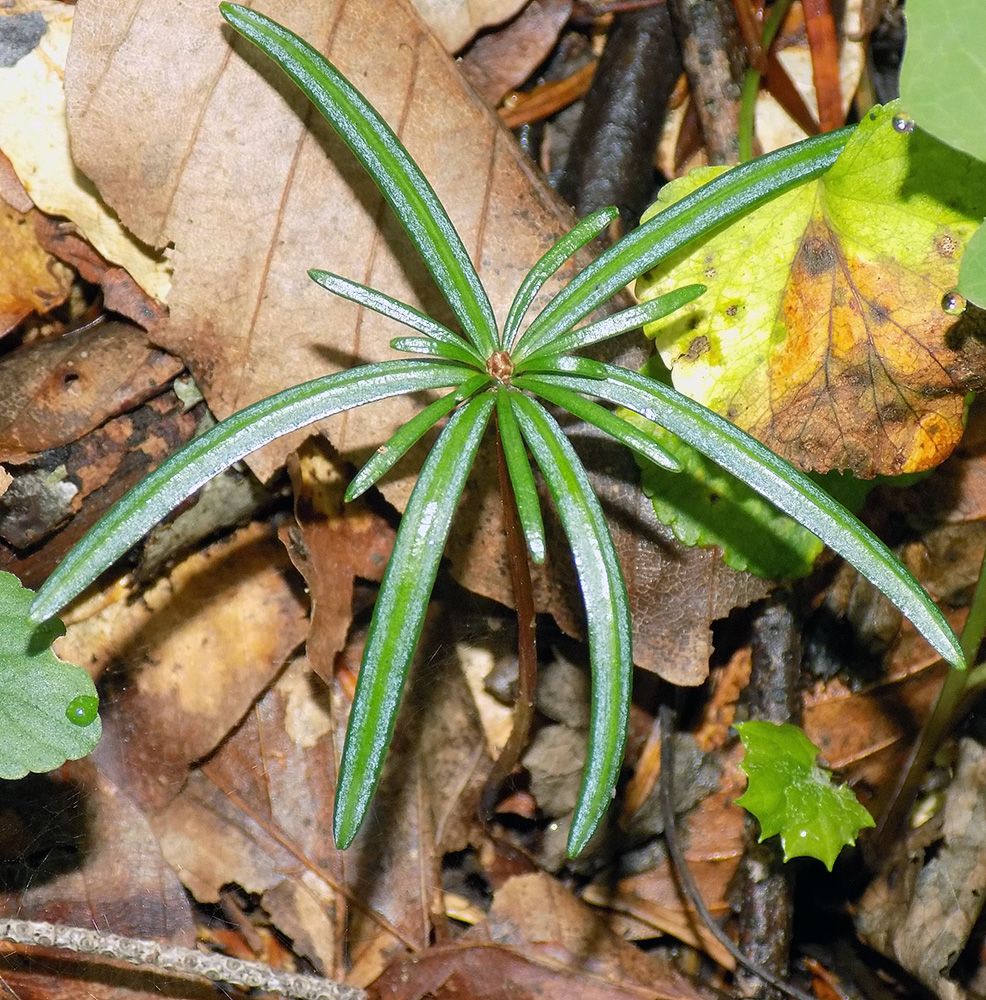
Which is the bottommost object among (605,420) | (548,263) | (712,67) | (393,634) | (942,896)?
(942,896)

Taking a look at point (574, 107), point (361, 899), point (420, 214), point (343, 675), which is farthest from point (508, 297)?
point (361, 899)

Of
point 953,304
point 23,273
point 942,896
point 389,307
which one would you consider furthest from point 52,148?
point 942,896

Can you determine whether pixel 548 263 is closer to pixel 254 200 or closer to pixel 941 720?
pixel 254 200

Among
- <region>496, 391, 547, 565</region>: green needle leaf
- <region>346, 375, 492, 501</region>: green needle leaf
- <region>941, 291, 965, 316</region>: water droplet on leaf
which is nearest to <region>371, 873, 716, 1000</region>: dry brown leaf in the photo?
<region>496, 391, 547, 565</region>: green needle leaf

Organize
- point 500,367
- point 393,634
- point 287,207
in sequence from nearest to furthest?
point 393,634
point 500,367
point 287,207

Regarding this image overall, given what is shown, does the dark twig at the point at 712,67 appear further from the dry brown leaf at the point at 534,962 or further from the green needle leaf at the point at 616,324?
the dry brown leaf at the point at 534,962

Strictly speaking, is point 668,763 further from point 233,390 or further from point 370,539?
point 233,390
